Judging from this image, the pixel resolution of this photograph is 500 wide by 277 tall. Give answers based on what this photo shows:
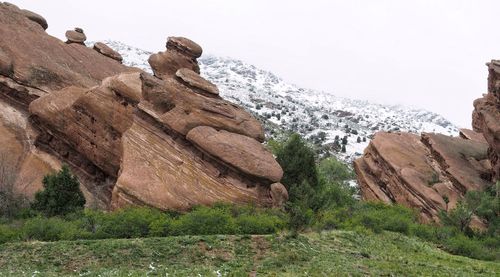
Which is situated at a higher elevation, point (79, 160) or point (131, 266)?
point (131, 266)

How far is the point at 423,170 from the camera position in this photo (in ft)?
187

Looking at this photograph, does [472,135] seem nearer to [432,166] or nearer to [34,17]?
[432,166]

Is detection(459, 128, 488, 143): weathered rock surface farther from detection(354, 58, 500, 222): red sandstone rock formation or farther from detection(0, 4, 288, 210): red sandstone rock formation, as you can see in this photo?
detection(0, 4, 288, 210): red sandstone rock formation

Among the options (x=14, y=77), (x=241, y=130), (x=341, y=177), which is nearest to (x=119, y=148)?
(x=241, y=130)

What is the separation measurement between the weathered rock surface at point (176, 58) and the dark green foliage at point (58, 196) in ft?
74.1

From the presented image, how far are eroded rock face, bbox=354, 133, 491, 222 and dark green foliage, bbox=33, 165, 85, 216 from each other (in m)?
34.8

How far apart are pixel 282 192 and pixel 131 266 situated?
18389 mm

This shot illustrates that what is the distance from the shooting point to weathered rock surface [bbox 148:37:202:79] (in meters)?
58.4

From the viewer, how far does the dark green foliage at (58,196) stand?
122ft

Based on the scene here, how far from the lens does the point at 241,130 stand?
4225 cm

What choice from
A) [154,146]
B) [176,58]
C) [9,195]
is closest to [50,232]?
[154,146]

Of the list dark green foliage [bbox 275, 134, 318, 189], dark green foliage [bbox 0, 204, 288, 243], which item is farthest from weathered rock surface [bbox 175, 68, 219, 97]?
dark green foliage [bbox 0, 204, 288, 243]

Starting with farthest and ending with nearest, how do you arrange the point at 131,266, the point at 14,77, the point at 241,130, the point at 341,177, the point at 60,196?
the point at 341,177 → the point at 14,77 → the point at 241,130 → the point at 60,196 → the point at 131,266

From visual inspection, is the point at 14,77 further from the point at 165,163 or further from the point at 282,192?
the point at 282,192
